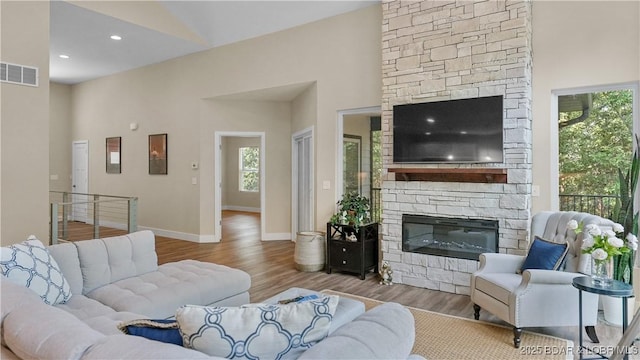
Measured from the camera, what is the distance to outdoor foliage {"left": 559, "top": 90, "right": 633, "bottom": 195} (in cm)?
376

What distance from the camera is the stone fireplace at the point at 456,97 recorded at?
3795 millimetres

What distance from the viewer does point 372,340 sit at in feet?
4.08

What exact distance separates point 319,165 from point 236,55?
2.55m

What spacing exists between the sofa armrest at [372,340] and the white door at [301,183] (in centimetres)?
514

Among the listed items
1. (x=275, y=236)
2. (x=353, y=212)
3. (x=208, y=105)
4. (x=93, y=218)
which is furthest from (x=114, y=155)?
(x=353, y=212)

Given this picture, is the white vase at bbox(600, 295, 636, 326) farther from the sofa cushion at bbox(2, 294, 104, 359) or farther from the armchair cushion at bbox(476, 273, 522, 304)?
the sofa cushion at bbox(2, 294, 104, 359)

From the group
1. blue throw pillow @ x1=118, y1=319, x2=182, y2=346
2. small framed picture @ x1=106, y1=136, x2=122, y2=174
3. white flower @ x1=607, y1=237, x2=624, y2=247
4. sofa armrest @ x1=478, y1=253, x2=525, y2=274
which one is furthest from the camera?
small framed picture @ x1=106, y1=136, x2=122, y2=174

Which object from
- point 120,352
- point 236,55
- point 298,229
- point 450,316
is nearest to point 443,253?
point 450,316

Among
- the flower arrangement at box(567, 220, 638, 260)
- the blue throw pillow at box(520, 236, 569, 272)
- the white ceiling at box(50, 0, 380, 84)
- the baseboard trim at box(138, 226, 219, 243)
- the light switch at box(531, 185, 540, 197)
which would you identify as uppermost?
the white ceiling at box(50, 0, 380, 84)

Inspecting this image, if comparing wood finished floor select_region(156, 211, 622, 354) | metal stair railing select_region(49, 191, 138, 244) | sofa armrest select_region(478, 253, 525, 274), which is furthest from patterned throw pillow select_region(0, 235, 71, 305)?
metal stair railing select_region(49, 191, 138, 244)

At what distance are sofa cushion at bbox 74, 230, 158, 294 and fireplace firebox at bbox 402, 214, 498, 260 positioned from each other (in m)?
2.75

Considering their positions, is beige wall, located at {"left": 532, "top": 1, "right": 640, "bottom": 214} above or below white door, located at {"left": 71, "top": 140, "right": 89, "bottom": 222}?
above

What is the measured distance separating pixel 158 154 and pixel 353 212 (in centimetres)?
460

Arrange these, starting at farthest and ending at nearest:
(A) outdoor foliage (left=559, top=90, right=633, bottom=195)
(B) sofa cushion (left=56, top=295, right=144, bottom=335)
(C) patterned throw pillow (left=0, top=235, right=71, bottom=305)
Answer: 1. (A) outdoor foliage (left=559, top=90, right=633, bottom=195)
2. (C) patterned throw pillow (left=0, top=235, right=71, bottom=305)
3. (B) sofa cushion (left=56, top=295, right=144, bottom=335)
